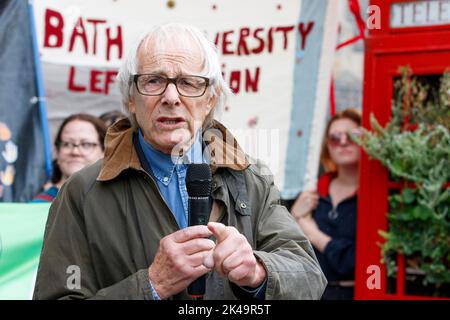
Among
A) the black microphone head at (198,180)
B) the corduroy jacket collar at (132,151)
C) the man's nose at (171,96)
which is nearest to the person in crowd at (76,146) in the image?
the corduroy jacket collar at (132,151)

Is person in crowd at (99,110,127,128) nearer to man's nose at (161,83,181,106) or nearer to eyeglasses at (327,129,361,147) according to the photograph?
eyeglasses at (327,129,361,147)

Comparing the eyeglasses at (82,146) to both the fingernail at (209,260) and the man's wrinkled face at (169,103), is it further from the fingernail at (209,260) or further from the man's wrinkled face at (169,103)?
the fingernail at (209,260)

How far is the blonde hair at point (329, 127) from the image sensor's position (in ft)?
17.3

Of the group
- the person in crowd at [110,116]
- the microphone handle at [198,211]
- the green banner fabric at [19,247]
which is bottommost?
the green banner fabric at [19,247]

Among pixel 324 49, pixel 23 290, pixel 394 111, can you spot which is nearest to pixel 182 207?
pixel 23 290

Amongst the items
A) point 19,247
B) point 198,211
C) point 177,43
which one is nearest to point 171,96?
point 177,43

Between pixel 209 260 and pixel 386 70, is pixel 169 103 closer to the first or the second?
pixel 209 260

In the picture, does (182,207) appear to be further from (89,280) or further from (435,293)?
(435,293)

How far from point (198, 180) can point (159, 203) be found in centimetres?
27

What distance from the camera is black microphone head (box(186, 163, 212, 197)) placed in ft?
6.62

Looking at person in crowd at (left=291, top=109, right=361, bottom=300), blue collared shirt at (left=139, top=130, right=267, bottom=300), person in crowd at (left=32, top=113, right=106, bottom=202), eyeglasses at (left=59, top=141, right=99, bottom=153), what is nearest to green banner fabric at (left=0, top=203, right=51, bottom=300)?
person in crowd at (left=32, top=113, right=106, bottom=202)

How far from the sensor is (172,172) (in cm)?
236

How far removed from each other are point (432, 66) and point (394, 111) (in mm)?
361

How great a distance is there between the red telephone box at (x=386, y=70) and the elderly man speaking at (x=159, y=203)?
8.97 ft
